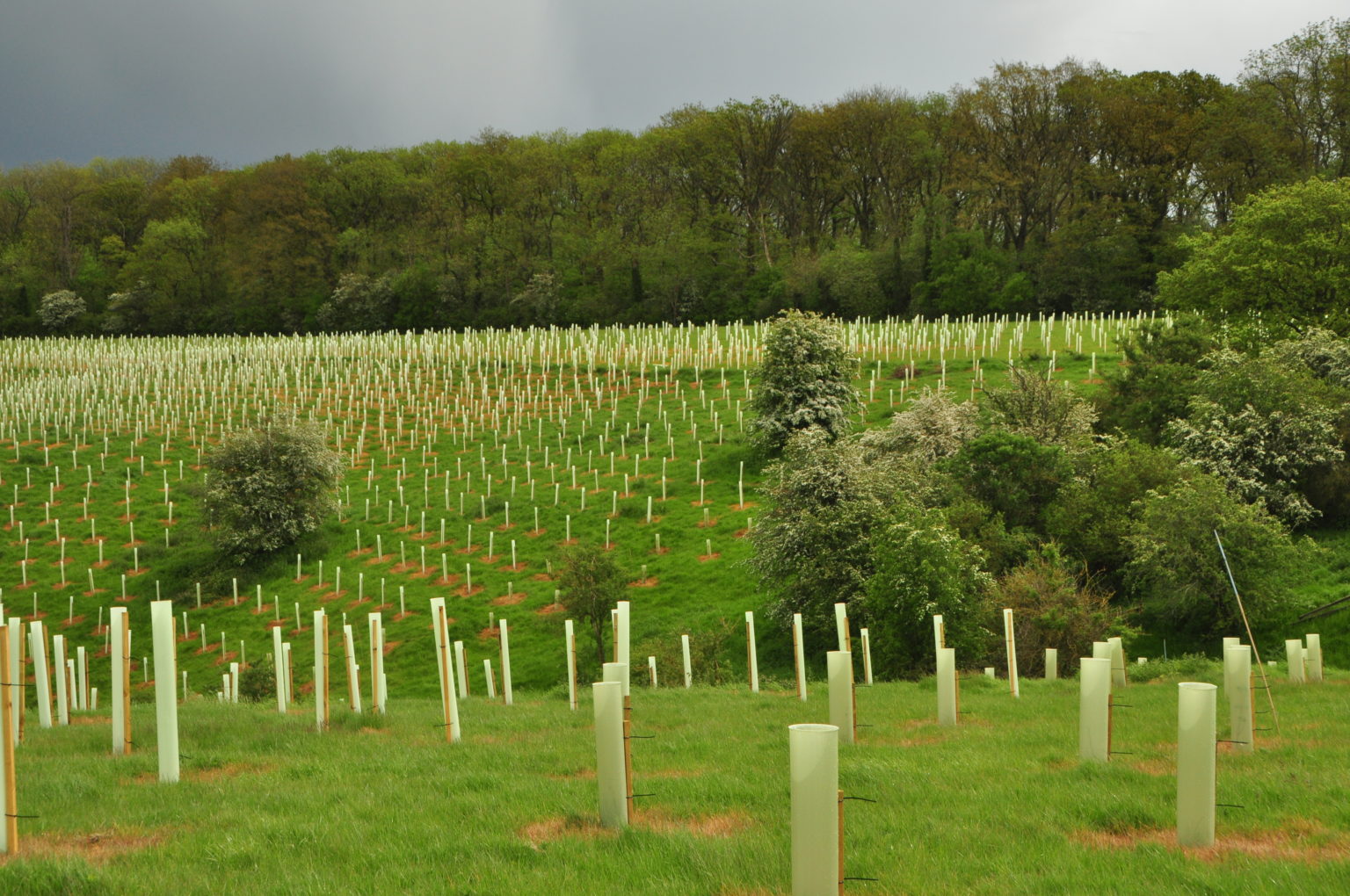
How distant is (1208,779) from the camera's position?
696 cm

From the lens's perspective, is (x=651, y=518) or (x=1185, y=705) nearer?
(x=1185, y=705)

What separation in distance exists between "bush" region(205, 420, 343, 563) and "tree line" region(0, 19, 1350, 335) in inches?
1826

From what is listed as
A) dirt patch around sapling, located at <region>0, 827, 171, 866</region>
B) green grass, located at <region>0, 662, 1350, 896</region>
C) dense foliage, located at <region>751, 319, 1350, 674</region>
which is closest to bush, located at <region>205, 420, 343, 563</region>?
dense foliage, located at <region>751, 319, 1350, 674</region>

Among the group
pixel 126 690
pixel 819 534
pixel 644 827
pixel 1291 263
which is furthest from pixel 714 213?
pixel 644 827

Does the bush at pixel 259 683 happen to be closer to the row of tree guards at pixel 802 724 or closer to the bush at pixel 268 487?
the row of tree guards at pixel 802 724

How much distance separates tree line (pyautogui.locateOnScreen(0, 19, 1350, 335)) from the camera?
232 feet

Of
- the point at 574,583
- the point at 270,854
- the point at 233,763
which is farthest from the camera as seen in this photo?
the point at 574,583

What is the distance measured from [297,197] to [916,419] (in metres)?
85.1

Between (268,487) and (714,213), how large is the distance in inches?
2415

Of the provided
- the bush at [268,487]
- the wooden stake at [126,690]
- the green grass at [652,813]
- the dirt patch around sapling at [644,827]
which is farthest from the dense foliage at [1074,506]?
the bush at [268,487]

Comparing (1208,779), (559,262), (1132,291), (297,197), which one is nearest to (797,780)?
(1208,779)

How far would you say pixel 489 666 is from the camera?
2105 centimetres

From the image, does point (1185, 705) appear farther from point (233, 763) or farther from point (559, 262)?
point (559, 262)

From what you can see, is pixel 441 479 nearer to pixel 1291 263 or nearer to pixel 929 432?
pixel 929 432
